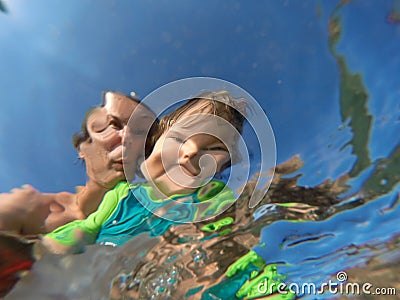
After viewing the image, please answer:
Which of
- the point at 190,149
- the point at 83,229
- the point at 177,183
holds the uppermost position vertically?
the point at 190,149

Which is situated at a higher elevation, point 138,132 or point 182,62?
point 182,62

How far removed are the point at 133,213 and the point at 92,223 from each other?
16.8 inches

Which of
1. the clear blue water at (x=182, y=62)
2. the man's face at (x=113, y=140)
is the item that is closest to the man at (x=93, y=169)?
the man's face at (x=113, y=140)

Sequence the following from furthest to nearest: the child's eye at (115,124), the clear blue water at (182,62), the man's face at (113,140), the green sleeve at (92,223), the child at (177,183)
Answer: the green sleeve at (92,223), the child at (177,183), the child's eye at (115,124), the man's face at (113,140), the clear blue water at (182,62)

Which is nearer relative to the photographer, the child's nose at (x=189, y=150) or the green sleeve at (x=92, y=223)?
the child's nose at (x=189, y=150)

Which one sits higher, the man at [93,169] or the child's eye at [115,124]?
the child's eye at [115,124]

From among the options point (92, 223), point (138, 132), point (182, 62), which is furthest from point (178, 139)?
point (92, 223)

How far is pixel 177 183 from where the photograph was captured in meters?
3.07

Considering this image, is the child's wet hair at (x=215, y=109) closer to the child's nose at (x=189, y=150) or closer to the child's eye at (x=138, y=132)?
the child's eye at (x=138, y=132)

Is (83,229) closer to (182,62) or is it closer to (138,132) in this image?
(138,132)

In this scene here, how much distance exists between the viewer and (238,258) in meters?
4.66

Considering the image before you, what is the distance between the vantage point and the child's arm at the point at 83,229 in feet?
10.0

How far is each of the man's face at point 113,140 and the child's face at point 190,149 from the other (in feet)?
0.55

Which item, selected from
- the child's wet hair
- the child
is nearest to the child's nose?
the child
